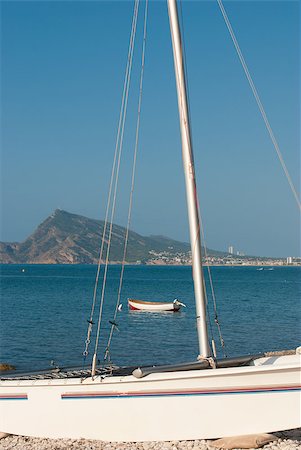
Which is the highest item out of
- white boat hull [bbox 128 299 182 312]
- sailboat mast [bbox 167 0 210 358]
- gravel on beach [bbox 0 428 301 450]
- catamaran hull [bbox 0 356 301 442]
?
sailboat mast [bbox 167 0 210 358]

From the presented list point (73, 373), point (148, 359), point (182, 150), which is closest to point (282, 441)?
point (73, 373)

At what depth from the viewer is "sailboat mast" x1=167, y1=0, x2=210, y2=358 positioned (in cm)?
1600

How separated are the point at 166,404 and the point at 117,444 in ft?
6.22

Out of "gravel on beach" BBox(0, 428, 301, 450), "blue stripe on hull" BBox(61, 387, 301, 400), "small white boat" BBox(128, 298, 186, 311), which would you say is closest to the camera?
"blue stripe on hull" BBox(61, 387, 301, 400)

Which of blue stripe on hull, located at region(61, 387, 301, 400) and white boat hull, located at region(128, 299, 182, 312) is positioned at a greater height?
white boat hull, located at region(128, 299, 182, 312)

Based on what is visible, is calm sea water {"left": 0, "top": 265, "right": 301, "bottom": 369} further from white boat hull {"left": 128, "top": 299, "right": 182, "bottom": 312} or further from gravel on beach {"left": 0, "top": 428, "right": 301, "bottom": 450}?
gravel on beach {"left": 0, "top": 428, "right": 301, "bottom": 450}

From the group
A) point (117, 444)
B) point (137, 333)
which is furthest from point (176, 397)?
point (137, 333)

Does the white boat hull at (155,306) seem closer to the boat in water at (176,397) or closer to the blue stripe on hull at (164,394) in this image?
the boat in water at (176,397)

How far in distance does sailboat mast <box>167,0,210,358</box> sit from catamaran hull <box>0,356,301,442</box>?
1695mm

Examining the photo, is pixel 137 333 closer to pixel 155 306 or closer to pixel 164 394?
pixel 155 306

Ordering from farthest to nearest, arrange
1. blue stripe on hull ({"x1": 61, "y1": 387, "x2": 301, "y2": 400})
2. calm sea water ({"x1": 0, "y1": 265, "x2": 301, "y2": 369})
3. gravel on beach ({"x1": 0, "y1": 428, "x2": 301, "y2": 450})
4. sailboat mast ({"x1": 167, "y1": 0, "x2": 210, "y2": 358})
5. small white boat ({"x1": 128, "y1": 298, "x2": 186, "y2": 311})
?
small white boat ({"x1": 128, "y1": 298, "x2": 186, "y2": 311})
calm sea water ({"x1": 0, "y1": 265, "x2": 301, "y2": 369})
sailboat mast ({"x1": 167, "y1": 0, "x2": 210, "y2": 358})
gravel on beach ({"x1": 0, "y1": 428, "x2": 301, "y2": 450})
blue stripe on hull ({"x1": 61, "y1": 387, "x2": 301, "y2": 400})

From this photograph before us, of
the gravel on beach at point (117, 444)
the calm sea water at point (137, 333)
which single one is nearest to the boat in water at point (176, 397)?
the gravel on beach at point (117, 444)

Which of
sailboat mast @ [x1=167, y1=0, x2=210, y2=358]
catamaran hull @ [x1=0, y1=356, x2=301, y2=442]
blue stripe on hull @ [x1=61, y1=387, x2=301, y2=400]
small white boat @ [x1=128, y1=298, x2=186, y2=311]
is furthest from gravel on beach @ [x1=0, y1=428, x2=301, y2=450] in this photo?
small white boat @ [x1=128, y1=298, x2=186, y2=311]

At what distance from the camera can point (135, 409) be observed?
590 inches
